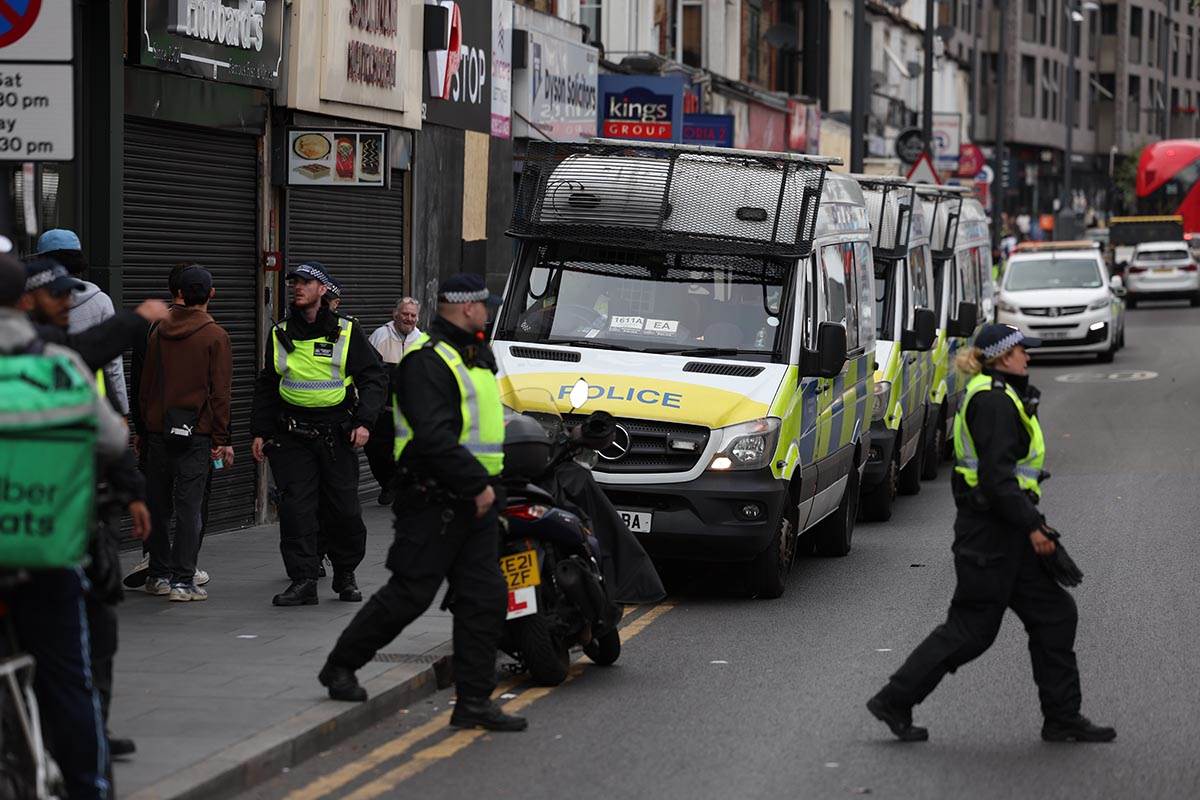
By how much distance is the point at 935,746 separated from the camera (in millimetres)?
8359

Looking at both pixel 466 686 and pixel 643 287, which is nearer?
pixel 466 686

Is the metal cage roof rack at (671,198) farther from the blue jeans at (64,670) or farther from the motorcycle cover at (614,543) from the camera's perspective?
the blue jeans at (64,670)

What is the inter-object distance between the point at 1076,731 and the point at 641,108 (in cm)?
1744

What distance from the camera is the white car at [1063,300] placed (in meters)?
34.2

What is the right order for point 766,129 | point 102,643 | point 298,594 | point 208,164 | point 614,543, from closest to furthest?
point 102,643, point 614,543, point 298,594, point 208,164, point 766,129

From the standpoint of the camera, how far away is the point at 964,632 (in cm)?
833

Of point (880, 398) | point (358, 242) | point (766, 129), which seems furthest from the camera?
point (766, 129)

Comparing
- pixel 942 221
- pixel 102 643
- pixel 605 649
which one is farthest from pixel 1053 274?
pixel 102 643

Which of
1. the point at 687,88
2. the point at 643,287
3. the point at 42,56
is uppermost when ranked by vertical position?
the point at 687,88

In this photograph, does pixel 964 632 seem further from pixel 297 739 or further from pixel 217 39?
pixel 217 39

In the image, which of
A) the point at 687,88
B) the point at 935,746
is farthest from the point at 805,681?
the point at 687,88

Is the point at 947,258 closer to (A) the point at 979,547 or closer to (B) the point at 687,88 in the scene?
(B) the point at 687,88

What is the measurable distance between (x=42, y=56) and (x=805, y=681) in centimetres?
438

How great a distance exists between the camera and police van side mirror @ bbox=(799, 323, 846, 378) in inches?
490
